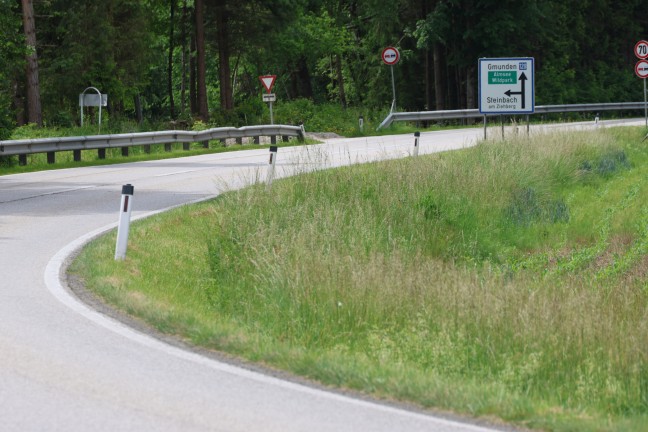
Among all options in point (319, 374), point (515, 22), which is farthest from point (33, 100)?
point (319, 374)

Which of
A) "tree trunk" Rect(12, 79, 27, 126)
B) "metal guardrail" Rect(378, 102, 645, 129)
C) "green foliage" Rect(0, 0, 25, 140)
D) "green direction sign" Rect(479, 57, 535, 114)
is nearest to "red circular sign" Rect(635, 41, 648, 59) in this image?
"metal guardrail" Rect(378, 102, 645, 129)

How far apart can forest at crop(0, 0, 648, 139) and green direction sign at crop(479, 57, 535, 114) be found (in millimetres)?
13306

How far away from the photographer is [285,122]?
144ft

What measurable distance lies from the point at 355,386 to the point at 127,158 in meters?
21.2

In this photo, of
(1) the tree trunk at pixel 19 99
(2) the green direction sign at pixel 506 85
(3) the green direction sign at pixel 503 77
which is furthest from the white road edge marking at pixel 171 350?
(1) the tree trunk at pixel 19 99

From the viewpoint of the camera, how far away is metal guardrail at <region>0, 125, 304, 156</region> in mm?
24812

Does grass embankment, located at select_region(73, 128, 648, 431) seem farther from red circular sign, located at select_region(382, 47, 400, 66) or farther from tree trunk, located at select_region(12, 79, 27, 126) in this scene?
tree trunk, located at select_region(12, 79, 27, 126)

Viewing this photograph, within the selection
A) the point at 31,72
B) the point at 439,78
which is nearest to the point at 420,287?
the point at 31,72

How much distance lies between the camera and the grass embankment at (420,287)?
771 cm

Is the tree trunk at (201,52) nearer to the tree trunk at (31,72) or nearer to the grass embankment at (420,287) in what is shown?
the tree trunk at (31,72)

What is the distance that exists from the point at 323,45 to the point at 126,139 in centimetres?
3342

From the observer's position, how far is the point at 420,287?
1045 cm

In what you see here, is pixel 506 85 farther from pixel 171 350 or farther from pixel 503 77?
pixel 171 350

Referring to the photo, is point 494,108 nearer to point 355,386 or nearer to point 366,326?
point 366,326
